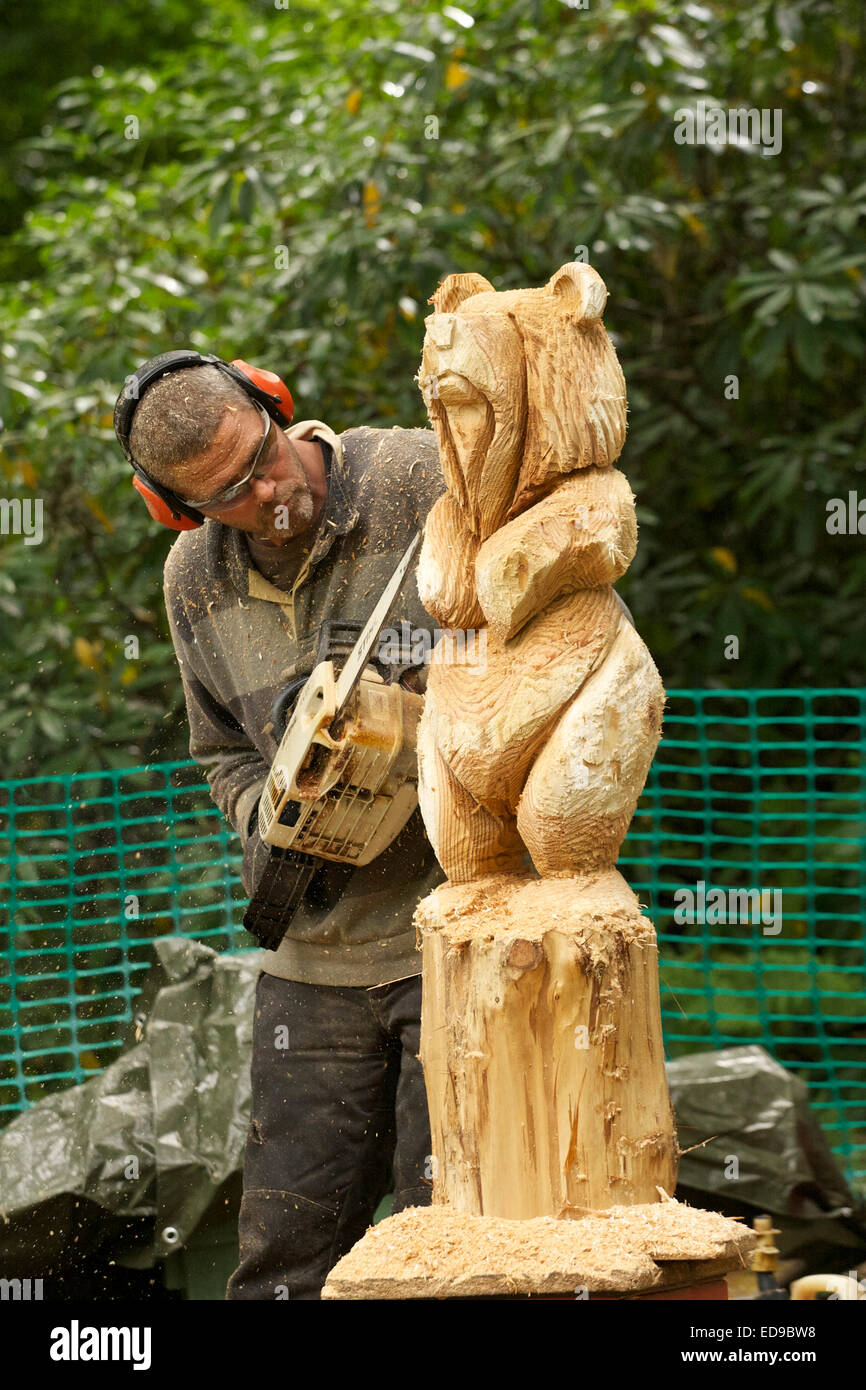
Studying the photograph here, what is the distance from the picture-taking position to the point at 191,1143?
4270 mm

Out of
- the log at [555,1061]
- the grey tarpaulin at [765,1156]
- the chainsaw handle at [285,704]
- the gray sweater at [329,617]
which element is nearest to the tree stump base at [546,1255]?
the log at [555,1061]

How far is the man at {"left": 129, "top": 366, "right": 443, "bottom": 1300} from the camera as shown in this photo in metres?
2.82

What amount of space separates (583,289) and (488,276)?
3714mm

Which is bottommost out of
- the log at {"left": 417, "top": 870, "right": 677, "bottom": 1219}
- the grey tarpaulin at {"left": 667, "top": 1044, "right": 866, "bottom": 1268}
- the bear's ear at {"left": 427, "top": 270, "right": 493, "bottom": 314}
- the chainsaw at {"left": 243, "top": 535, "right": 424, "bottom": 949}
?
the grey tarpaulin at {"left": 667, "top": 1044, "right": 866, "bottom": 1268}

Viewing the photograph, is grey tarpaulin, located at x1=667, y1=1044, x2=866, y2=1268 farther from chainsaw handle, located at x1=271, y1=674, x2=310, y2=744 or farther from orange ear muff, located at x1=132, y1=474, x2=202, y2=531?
orange ear muff, located at x1=132, y1=474, x2=202, y2=531

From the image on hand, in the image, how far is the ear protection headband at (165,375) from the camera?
8.66 feet

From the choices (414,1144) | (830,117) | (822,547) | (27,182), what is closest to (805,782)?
(822,547)

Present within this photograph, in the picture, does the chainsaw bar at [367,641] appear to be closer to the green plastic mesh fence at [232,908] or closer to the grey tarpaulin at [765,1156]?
the green plastic mesh fence at [232,908]

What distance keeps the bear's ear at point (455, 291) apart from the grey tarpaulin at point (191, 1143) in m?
2.66

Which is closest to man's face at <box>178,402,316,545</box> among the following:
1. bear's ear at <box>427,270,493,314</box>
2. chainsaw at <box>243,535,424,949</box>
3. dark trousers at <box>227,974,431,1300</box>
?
chainsaw at <box>243,535,424,949</box>

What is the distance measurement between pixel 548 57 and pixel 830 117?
4.20 ft

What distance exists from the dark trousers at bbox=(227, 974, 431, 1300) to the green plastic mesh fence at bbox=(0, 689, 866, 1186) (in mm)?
1629

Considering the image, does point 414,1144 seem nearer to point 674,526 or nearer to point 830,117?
point 674,526

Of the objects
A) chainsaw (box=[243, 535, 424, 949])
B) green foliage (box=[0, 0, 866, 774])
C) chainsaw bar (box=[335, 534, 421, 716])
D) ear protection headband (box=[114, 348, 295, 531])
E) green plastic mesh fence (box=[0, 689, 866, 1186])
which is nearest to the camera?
chainsaw bar (box=[335, 534, 421, 716])
